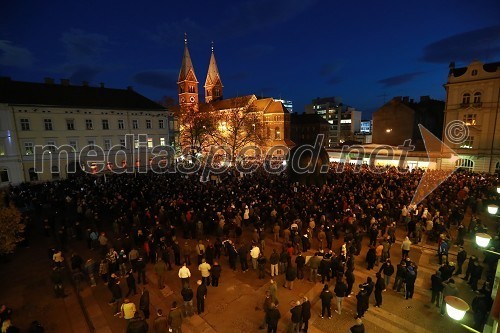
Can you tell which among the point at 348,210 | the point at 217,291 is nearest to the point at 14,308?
the point at 217,291

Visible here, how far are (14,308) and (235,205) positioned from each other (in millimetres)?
11109

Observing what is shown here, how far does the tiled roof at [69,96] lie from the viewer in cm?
2980

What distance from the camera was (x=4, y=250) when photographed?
11211mm

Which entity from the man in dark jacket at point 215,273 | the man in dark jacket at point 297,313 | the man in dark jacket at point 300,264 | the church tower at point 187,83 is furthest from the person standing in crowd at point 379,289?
the church tower at point 187,83

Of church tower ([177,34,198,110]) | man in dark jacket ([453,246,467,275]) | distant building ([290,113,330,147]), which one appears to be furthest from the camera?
church tower ([177,34,198,110])


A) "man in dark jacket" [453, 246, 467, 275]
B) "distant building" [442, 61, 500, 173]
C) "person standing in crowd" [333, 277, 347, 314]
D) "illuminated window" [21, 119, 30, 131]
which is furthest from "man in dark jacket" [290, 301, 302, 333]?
"illuminated window" [21, 119, 30, 131]

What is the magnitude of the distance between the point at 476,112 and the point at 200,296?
118 ft

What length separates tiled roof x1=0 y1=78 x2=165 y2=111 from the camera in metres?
29.8

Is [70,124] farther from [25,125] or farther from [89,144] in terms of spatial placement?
[25,125]

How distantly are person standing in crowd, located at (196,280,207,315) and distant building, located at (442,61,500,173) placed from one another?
3277cm

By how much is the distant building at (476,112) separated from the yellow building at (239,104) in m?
30.8

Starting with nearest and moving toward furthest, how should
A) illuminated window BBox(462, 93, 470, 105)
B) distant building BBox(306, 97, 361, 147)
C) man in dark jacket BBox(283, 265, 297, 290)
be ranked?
A: 1. man in dark jacket BBox(283, 265, 297, 290)
2. illuminated window BBox(462, 93, 470, 105)
3. distant building BBox(306, 97, 361, 147)

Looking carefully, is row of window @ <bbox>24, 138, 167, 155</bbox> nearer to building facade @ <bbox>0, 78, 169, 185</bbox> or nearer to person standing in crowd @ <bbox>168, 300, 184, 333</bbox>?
building facade @ <bbox>0, 78, 169, 185</bbox>

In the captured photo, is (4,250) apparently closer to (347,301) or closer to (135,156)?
(347,301)
